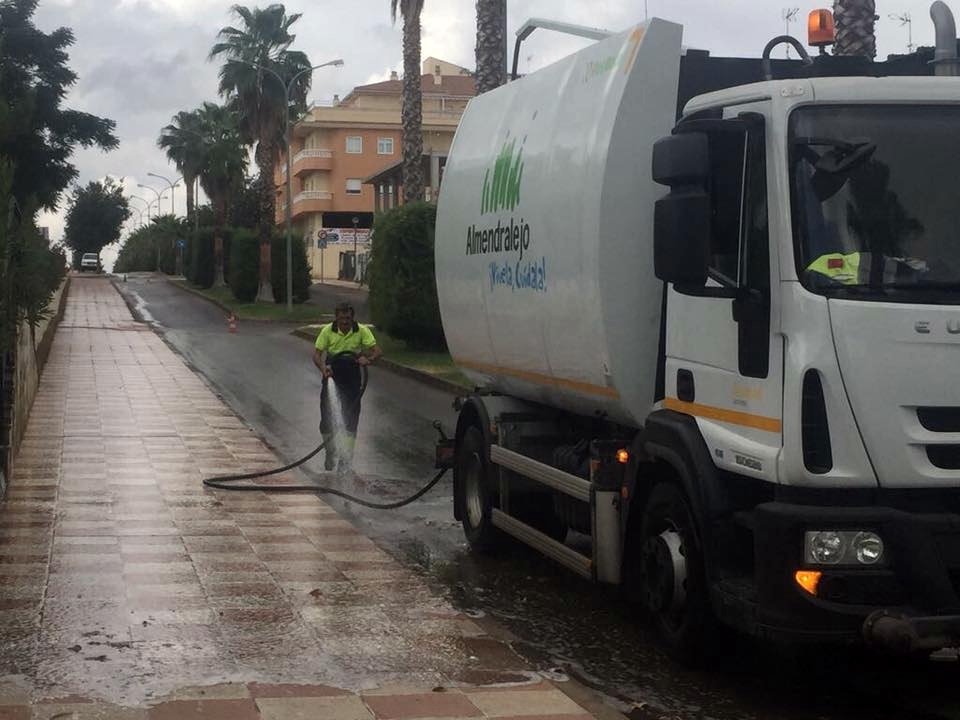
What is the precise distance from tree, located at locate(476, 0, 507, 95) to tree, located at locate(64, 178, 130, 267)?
107651mm

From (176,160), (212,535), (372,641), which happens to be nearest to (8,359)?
(212,535)

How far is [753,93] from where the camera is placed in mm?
6250

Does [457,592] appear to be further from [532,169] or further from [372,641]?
[532,169]

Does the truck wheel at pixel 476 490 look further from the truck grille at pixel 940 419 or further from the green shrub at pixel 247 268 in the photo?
the green shrub at pixel 247 268

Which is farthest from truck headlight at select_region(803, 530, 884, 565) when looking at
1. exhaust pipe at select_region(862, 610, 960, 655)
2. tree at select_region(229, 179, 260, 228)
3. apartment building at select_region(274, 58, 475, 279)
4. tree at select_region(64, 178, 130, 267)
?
tree at select_region(64, 178, 130, 267)

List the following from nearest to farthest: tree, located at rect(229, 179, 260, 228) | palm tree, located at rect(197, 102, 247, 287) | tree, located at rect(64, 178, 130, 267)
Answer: palm tree, located at rect(197, 102, 247, 287)
tree, located at rect(229, 179, 260, 228)
tree, located at rect(64, 178, 130, 267)

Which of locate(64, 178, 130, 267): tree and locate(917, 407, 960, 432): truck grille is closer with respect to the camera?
locate(917, 407, 960, 432): truck grille

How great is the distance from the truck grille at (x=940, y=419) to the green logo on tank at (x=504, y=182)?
366cm

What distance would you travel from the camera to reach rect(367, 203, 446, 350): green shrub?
2717cm

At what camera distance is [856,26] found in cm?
1277

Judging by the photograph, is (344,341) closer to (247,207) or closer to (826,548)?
(826,548)

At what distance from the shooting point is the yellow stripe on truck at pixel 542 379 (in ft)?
25.1

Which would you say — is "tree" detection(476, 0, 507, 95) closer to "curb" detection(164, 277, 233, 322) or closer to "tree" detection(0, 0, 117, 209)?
"tree" detection(0, 0, 117, 209)

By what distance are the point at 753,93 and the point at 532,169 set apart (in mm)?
2581
